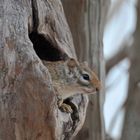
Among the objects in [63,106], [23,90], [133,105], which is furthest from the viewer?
[133,105]

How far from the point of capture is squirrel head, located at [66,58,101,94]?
1.84 meters

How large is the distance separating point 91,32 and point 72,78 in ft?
1.13

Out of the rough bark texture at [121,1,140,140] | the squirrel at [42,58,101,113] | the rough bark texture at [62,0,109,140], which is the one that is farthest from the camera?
the rough bark texture at [121,1,140,140]

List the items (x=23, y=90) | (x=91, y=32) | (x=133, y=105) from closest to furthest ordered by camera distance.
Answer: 1. (x=23, y=90)
2. (x=91, y=32)
3. (x=133, y=105)

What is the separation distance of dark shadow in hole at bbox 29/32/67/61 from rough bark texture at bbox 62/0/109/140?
0.25 m

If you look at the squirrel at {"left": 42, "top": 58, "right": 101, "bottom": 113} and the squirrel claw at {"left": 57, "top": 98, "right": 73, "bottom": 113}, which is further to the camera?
the squirrel at {"left": 42, "top": 58, "right": 101, "bottom": 113}

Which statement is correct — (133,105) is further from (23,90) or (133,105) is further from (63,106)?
(23,90)

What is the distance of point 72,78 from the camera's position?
6.10 ft

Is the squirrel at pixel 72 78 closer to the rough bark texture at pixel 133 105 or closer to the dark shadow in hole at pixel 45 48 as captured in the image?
the dark shadow in hole at pixel 45 48

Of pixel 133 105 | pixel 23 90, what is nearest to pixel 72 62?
pixel 23 90

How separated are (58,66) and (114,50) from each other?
1.43m

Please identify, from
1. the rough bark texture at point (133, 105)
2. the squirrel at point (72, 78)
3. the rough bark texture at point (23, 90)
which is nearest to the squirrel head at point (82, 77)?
the squirrel at point (72, 78)

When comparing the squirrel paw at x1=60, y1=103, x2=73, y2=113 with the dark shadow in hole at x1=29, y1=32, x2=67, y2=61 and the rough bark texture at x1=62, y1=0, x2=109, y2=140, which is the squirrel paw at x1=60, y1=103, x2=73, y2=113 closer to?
the dark shadow in hole at x1=29, y1=32, x2=67, y2=61

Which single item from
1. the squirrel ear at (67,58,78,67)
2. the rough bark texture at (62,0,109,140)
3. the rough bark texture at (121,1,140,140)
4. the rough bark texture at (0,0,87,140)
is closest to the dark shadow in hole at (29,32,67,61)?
the squirrel ear at (67,58,78,67)
